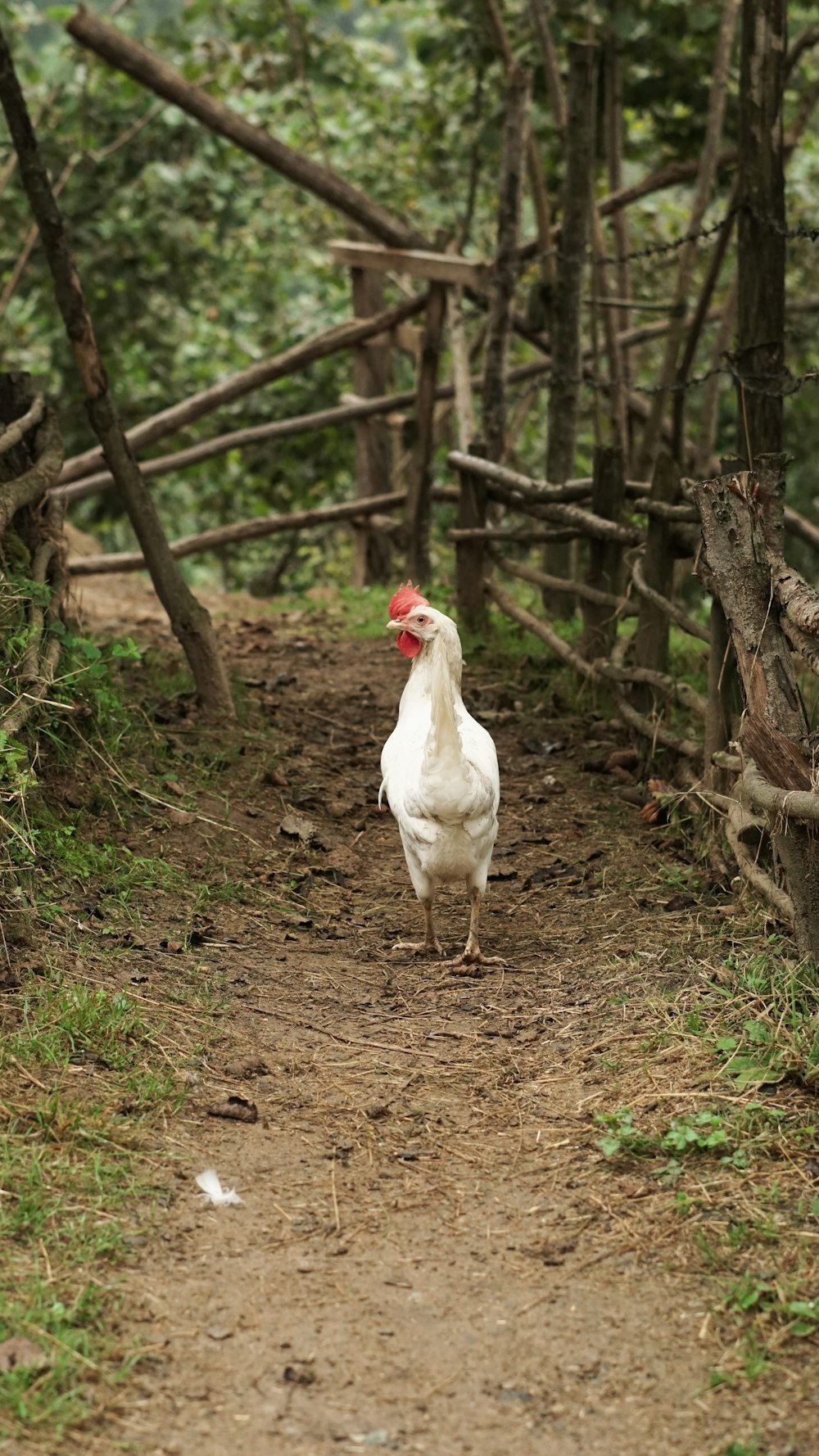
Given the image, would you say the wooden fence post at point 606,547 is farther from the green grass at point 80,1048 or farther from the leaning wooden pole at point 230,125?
the leaning wooden pole at point 230,125

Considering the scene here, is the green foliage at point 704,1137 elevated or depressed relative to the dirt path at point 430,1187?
elevated

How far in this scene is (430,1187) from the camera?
332 cm

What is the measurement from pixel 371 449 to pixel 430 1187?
8.21 meters

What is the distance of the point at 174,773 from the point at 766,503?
2.53 m

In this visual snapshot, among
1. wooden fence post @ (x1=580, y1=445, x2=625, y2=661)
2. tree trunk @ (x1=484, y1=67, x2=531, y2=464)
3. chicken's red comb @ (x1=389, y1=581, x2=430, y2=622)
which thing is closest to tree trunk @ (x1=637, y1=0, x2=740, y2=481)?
tree trunk @ (x1=484, y1=67, x2=531, y2=464)

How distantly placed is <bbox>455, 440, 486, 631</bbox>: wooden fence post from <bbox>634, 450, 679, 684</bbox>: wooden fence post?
2237 millimetres

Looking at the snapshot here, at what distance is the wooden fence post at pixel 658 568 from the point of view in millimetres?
5953

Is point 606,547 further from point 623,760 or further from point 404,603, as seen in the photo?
point 404,603

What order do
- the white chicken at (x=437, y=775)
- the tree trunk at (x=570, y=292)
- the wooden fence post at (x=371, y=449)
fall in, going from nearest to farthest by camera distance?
the white chicken at (x=437, y=775)
the tree trunk at (x=570, y=292)
the wooden fence post at (x=371, y=449)

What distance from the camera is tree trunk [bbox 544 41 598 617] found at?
8195 mm

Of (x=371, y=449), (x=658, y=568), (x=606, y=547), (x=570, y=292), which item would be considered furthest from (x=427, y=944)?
(x=371, y=449)

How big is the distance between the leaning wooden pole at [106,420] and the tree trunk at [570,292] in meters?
2.61

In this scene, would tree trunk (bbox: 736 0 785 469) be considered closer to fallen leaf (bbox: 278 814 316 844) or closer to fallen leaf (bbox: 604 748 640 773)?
fallen leaf (bbox: 604 748 640 773)

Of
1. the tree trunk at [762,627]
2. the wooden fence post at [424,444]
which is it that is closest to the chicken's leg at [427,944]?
the tree trunk at [762,627]
